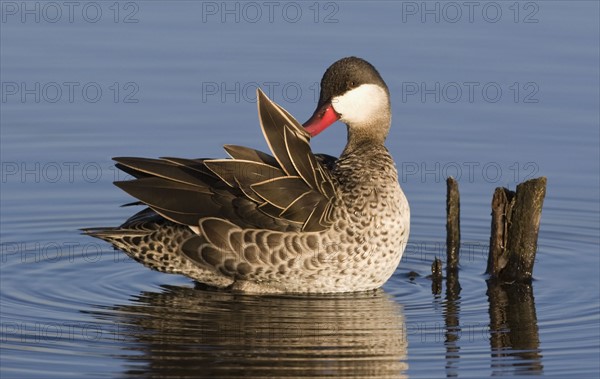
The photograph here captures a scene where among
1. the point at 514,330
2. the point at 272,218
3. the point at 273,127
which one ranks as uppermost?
the point at 273,127

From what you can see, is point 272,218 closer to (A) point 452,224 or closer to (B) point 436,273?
(B) point 436,273

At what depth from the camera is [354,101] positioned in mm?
12016

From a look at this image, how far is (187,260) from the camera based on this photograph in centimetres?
1174

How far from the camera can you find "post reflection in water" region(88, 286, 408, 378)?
991cm

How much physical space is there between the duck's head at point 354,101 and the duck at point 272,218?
7 cm

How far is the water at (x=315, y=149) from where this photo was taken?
10.3 meters

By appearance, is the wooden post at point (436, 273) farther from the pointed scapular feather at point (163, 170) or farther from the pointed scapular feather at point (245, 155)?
the pointed scapular feather at point (163, 170)

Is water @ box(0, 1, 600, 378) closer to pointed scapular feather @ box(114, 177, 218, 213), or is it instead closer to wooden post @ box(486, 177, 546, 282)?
wooden post @ box(486, 177, 546, 282)

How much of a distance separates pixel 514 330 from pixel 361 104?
232cm

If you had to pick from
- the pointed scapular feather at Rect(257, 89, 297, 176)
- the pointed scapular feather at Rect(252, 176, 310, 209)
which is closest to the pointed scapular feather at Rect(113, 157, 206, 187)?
the pointed scapular feather at Rect(252, 176, 310, 209)

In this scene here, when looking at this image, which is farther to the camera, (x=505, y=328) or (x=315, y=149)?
(x=315, y=149)

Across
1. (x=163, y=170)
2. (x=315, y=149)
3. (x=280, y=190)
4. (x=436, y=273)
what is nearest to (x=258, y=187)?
(x=280, y=190)

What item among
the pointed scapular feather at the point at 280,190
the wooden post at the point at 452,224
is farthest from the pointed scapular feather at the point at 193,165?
the wooden post at the point at 452,224

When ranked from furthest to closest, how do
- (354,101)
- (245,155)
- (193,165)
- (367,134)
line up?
1. (367,134)
2. (354,101)
3. (193,165)
4. (245,155)
